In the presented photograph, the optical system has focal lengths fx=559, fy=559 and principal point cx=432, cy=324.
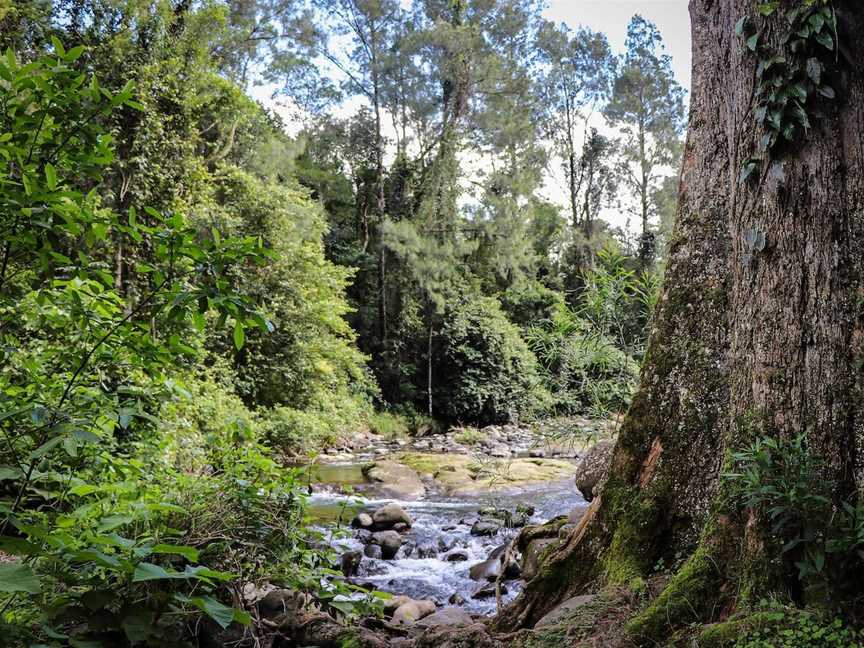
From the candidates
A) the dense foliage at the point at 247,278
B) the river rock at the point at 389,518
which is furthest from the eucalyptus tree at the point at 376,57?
the river rock at the point at 389,518

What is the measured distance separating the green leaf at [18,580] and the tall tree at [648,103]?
26.8 meters

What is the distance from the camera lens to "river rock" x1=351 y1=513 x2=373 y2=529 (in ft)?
23.1

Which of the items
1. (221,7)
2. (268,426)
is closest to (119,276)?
(268,426)

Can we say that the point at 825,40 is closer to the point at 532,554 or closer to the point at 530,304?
the point at 532,554

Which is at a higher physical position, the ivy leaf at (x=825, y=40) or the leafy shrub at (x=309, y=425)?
the ivy leaf at (x=825, y=40)

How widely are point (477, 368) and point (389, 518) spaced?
1193 centimetres

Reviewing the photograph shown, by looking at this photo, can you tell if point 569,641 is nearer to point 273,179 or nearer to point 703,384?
point 703,384

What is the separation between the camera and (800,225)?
2.24 m

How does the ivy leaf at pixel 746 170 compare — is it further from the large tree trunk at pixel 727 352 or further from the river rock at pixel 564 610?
the river rock at pixel 564 610

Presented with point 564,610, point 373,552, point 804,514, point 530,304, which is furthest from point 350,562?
point 530,304

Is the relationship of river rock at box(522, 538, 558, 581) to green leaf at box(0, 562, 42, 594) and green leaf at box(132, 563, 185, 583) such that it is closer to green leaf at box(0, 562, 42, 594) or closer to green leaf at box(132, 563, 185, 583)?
green leaf at box(132, 563, 185, 583)

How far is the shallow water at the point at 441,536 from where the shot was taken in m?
5.25

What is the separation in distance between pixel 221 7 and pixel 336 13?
9268 millimetres

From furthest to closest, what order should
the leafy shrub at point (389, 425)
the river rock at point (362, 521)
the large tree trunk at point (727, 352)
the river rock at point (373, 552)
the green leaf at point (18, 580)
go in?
the leafy shrub at point (389, 425), the river rock at point (362, 521), the river rock at point (373, 552), the large tree trunk at point (727, 352), the green leaf at point (18, 580)
